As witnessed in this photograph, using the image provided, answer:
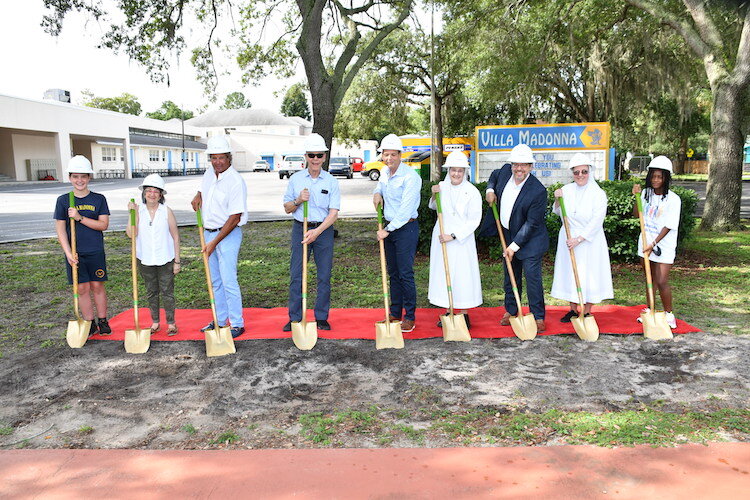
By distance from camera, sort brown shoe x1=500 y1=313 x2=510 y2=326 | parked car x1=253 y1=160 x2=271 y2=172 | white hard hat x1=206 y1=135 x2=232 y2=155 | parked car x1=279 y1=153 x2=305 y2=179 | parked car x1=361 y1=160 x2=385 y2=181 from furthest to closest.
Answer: parked car x1=253 y1=160 x2=271 y2=172 < parked car x1=279 y1=153 x2=305 y2=179 < parked car x1=361 y1=160 x2=385 y2=181 < brown shoe x1=500 y1=313 x2=510 y2=326 < white hard hat x1=206 y1=135 x2=232 y2=155

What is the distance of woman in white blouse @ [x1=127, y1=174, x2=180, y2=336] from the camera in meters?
5.45

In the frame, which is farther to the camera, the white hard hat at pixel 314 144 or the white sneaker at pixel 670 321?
the white sneaker at pixel 670 321

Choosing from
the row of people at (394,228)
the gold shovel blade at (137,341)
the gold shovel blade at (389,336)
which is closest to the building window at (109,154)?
the row of people at (394,228)

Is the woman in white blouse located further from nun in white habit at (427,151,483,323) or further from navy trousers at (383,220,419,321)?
nun in white habit at (427,151,483,323)

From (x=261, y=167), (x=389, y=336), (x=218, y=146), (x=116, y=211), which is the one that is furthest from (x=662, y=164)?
(x=261, y=167)

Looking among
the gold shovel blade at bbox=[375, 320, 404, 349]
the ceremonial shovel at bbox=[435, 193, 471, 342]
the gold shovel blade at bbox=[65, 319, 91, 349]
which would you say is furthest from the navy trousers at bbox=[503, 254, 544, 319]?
the gold shovel blade at bbox=[65, 319, 91, 349]

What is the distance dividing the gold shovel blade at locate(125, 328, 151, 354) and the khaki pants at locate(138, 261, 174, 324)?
0.41m

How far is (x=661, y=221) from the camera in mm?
5508

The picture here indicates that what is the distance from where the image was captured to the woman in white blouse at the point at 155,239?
5453 mm

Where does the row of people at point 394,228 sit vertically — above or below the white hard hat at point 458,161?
below

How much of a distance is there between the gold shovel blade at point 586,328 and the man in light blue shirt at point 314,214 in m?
2.40

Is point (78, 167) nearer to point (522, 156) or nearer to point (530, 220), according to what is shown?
point (522, 156)

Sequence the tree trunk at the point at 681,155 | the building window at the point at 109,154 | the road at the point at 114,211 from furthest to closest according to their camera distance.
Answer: the building window at the point at 109,154 → the tree trunk at the point at 681,155 → the road at the point at 114,211

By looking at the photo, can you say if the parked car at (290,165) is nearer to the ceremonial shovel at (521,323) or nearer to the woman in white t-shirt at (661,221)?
the ceremonial shovel at (521,323)
